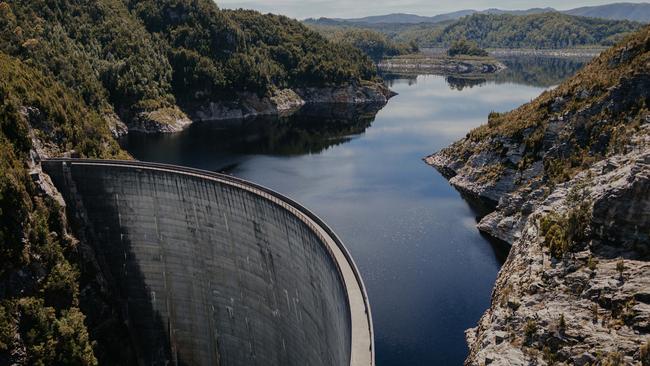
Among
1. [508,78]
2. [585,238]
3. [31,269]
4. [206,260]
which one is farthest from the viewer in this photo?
[508,78]

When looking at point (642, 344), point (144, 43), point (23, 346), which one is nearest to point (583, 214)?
point (642, 344)

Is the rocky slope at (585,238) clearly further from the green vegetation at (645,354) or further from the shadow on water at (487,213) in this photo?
the shadow on water at (487,213)

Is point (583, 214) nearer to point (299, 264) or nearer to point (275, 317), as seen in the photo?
point (299, 264)

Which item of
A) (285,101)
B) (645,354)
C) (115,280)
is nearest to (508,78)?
(285,101)

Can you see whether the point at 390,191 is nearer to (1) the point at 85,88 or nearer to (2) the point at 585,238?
(2) the point at 585,238

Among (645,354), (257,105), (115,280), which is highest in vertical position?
(257,105)

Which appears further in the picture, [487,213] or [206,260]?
[487,213]
